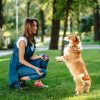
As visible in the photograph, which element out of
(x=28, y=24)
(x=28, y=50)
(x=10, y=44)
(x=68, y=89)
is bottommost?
(x=10, y=44)

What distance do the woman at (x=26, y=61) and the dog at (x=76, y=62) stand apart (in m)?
0.82

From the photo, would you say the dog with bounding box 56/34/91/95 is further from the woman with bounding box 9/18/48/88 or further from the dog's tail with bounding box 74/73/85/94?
the woman with bounding box 9/18/48/88

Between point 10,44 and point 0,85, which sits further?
point 10,44

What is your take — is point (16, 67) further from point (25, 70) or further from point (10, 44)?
point (10, 44)

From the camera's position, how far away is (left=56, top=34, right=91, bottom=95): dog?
335 inches

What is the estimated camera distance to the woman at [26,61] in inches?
366

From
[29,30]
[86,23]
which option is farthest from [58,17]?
[86,23]

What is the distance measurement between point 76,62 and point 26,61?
1.48 meters

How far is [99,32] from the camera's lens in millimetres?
47469

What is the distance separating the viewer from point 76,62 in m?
8.54

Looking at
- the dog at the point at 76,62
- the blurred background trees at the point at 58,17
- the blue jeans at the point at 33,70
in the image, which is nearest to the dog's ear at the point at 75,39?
the dog at the point at 76,62

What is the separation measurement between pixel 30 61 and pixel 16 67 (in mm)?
390

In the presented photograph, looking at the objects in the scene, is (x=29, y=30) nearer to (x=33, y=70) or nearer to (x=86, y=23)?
(x=33, y=70)

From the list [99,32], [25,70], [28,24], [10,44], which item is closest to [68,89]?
[25,70]
